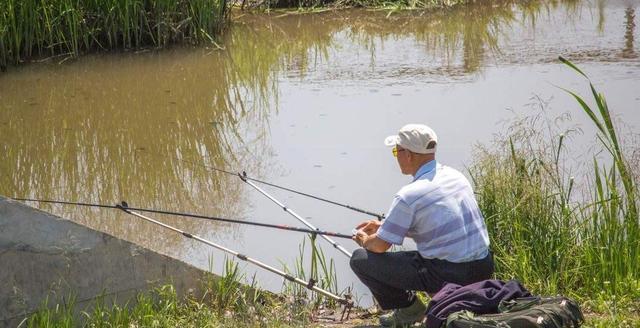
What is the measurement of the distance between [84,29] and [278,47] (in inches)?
91.4

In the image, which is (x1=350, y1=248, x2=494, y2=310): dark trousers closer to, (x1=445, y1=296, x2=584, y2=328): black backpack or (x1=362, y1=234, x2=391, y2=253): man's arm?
(x1=362, y1=234, x2=391, y2=253): man's arm

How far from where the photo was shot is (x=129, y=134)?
9648 millimetres

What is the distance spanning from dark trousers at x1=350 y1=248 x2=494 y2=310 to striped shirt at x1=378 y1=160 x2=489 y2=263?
0.03m

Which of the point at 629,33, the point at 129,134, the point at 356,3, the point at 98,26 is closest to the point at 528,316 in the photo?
the point at 129,134

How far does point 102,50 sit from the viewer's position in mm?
13227

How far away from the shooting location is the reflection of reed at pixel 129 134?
25.6 feet

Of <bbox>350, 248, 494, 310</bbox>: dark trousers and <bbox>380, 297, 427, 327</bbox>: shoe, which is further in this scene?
<bbox>380, 297, 427, 327</bbox>: shoe

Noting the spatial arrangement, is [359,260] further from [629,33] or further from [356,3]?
[356,3]

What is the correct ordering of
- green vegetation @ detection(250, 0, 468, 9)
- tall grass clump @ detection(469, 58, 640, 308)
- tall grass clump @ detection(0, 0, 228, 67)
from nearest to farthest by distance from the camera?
tall grass clump @ detection(469, 58, 640, 308) → tall grass clump @ detection(0, 0, 228, 67) → green vegetation @ detection(250, 0, 468, 9)

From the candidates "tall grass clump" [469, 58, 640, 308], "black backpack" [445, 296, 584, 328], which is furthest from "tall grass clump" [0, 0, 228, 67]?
"black backpack" [445, 296, 584, 328]

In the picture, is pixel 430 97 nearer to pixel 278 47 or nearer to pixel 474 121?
pixel 474 121

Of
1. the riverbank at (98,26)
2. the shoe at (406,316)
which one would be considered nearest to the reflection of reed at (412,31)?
the riverbank at (98,26)

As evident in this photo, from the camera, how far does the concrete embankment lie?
180 inches

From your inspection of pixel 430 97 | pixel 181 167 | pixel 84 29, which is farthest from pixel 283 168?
pixel 84 29
